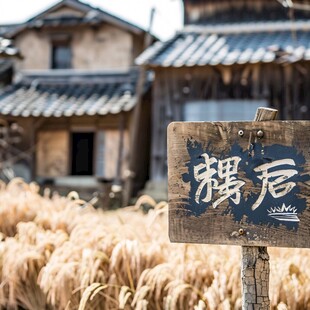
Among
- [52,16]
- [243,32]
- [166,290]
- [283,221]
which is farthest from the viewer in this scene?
[52,16]

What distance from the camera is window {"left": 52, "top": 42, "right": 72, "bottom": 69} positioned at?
600 inches

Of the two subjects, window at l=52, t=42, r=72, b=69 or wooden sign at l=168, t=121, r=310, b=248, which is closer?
wooden sign at l=168, t=121, r=310, b=248

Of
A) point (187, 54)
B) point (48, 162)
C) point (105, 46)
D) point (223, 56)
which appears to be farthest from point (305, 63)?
point (48, 162)

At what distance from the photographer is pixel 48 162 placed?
14.2 meters

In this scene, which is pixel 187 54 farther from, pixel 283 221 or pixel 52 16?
pixel 283 221

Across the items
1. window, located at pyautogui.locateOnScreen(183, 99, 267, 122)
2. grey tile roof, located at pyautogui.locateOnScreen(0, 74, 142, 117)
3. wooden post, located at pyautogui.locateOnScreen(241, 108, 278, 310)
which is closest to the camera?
wooden post, located at pyautogui.locateOnScreen(241, 108, 278, 310)

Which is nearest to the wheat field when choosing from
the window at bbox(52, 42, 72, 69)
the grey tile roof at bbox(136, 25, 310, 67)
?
the grey tile roof at bbox(136, 25, 310, 67)

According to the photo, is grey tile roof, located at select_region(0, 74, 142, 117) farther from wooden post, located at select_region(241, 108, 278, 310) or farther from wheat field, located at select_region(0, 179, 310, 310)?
wooden post, located at select_region(241, 108, 278, 310)

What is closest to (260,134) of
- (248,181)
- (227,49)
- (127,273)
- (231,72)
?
(248,181)

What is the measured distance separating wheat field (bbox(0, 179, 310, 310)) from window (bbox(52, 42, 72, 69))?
37.1 feet

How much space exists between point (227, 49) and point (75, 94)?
4.34 meters

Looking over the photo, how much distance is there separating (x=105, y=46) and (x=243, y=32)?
381cm

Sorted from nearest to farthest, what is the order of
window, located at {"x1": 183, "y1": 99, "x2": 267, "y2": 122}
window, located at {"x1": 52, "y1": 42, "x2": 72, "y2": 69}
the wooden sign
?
the wooden sign → window, located at {"x1": 183, "y1": 99, "x2": 267, "y2": 122} → window, located at {"x1": 52, "y1": 42, "x2": 72, "y2": 69}

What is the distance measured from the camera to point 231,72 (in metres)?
11.6
